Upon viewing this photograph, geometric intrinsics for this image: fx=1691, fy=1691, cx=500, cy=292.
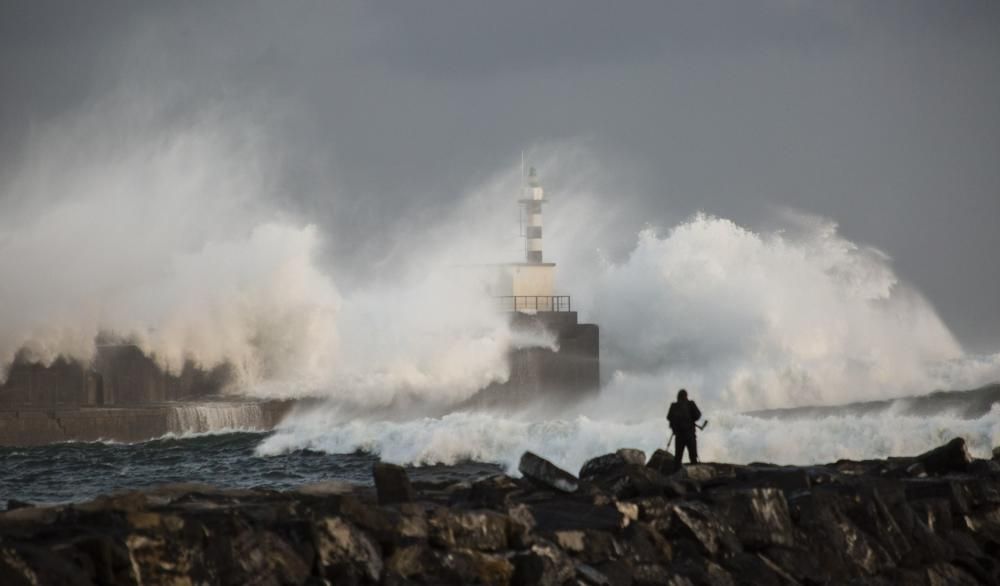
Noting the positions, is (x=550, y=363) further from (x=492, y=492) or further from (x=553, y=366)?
(x=492, y=492)

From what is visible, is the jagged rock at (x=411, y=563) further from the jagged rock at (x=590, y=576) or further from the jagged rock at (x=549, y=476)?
the jagged rock at (x=549, y=476)

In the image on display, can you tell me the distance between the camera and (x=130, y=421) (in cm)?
3688

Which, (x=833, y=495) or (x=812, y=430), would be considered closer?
(x=833, y=495)


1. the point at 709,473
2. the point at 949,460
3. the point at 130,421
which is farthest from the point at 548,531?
the point at 130,421

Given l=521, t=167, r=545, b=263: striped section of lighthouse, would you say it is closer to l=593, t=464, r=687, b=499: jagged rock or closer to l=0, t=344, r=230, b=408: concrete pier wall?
l=0, t=344, r=230, b=408: concrete pier wall

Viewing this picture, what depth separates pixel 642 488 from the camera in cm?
1341

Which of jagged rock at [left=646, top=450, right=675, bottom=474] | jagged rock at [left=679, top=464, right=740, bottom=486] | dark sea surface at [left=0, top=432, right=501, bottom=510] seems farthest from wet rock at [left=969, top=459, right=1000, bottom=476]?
dark sea surface at [left=0, top=432, right=501, bottom=510]

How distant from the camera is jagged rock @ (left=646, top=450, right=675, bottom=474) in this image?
50.1ft

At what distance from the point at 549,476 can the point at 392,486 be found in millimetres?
1774

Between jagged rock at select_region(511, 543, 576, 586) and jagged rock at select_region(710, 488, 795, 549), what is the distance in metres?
1.90

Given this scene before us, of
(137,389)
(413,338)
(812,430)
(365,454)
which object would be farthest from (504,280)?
(812,430)

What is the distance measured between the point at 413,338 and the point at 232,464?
59.1 ft

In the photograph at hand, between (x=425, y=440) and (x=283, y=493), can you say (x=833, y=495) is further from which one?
(x=425, y=440)

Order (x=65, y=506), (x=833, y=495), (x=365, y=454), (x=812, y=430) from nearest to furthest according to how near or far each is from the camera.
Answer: (x=65, y=506) < (x=833, y=495) < (x=812, y=430) < (x=365, y=454)
